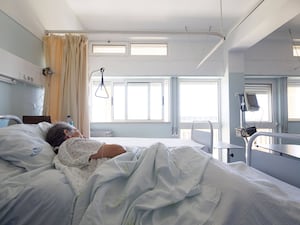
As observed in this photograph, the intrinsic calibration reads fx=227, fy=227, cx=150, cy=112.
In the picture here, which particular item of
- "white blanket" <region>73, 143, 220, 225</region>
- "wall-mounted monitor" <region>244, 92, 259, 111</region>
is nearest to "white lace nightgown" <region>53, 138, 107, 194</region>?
"white blanket" <region>73, 143, 220, 225</region>

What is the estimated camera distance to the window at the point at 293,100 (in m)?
4.47

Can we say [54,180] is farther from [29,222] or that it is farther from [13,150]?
[13,150]

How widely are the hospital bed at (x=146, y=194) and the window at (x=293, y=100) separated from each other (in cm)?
401

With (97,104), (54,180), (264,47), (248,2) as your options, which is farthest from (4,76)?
(264,47)

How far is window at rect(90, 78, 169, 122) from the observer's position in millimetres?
4316

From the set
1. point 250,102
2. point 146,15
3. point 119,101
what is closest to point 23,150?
point 146,15

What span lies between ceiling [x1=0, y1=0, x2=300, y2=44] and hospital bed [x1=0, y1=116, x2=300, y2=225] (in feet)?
5.41

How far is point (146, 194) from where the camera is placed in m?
0.97

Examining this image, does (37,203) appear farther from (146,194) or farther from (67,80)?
(67,80)

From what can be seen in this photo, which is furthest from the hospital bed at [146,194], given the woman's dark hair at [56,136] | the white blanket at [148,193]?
the woman's dark hair at [56,136]

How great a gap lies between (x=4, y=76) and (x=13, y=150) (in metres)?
0.86

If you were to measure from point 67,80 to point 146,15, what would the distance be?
163cm

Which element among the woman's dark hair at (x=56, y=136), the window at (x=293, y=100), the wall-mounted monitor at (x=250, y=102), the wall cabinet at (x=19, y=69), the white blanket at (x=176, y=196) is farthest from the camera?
the window at (x=293, y=100)

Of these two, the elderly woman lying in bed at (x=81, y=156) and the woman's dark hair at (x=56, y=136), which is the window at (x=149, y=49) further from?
the elderly woman lying in bed at (x=81, y=156)
